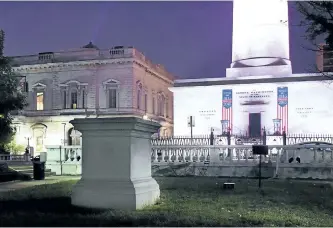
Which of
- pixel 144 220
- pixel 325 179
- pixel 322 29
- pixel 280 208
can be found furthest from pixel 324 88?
pixel 144 220

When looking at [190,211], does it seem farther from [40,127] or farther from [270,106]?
[40,127]

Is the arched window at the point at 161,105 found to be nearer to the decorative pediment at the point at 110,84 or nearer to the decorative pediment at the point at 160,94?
the decorative pediment at the point at 160,94

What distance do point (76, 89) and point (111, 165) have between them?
144 feet

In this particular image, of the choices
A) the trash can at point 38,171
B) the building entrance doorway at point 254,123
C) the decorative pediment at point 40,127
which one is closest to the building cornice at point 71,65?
the decorative pediment at point 40,127

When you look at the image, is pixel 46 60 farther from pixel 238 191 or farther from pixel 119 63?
pixel 238 191

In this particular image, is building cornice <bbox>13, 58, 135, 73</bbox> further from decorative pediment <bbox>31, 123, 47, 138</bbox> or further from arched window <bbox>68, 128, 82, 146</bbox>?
arched window <bbox>68, 128, 82, 146</bbox>

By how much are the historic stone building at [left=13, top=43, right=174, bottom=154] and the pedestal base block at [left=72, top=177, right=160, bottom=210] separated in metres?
40.2

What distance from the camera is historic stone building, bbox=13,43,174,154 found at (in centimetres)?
4975

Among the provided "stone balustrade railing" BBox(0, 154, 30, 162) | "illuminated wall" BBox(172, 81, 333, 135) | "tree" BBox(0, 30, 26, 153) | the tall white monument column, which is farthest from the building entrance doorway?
"tree" BBox(0, 30, 26, 153)

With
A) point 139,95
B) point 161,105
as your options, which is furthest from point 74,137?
point 161,105

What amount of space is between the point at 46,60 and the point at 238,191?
44.1 metres

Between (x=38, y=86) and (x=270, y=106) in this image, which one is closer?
(x=270, y=106)

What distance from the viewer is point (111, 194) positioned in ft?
27.6

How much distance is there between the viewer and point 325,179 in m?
17.5
